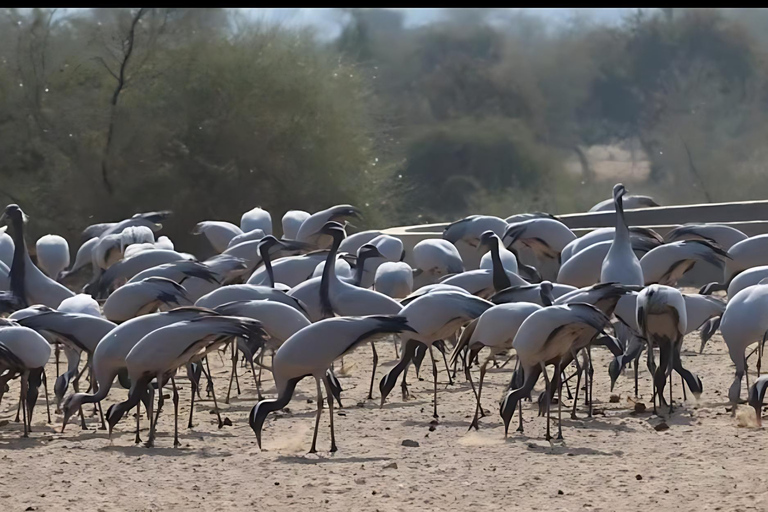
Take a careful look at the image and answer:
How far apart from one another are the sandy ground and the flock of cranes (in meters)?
0.16

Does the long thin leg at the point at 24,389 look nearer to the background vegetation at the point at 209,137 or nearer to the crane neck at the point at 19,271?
the crane neck at the point at 19,271

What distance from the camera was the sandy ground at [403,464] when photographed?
5.04 metres

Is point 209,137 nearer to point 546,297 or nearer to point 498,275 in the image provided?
point 498,275

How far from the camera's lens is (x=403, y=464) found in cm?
571

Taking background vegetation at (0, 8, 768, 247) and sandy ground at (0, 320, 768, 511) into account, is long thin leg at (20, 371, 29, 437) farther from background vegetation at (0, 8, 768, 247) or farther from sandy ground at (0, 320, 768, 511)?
background vegetation at (0, 8, 768, 247)

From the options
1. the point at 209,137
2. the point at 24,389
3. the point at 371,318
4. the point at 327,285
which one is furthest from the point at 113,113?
the point at 371,318

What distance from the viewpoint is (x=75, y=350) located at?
296 inches

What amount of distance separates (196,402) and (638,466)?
3.57 metres

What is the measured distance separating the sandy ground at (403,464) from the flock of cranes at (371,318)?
0.51ft

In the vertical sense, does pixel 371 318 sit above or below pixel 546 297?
below

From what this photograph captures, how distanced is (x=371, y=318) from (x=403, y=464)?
2.68ft

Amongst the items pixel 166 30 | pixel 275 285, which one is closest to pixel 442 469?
pixel 275 285

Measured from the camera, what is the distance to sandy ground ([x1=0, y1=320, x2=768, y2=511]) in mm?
5039

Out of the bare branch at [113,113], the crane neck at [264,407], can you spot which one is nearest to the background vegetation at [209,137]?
the bare branch at [113,113]
